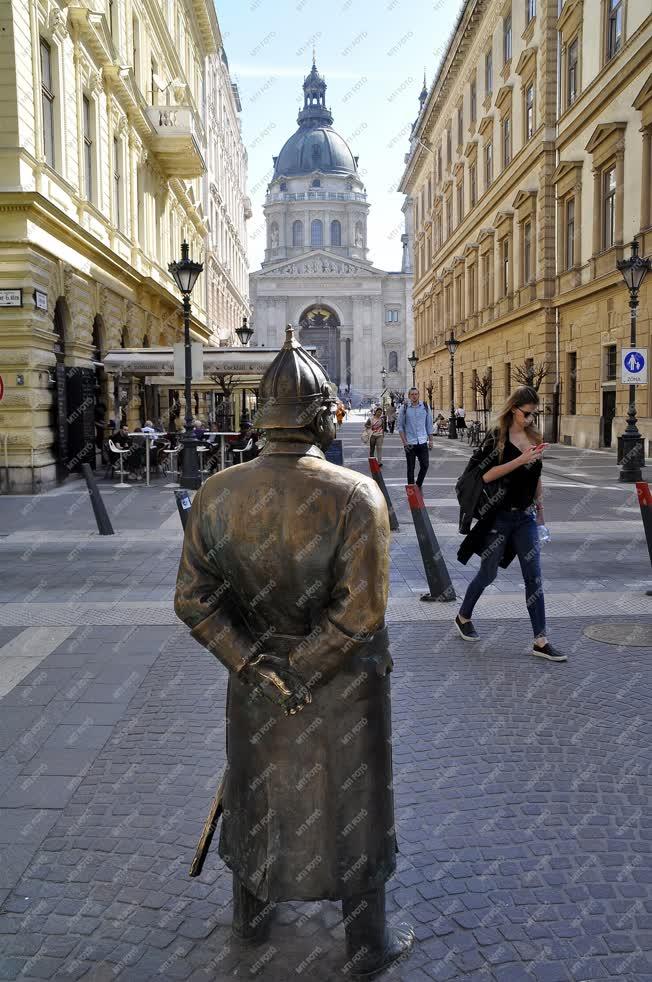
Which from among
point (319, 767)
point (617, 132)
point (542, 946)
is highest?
point (617, 132)

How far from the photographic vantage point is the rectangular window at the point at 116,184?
21734 mm

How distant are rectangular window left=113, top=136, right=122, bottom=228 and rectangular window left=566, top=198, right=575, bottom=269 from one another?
1491 centimetres

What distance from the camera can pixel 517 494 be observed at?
17.8ft

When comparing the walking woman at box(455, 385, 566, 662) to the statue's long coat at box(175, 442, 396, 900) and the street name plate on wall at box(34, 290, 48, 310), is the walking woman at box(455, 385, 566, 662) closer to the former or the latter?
the statue's long coat at box(175, 442, 396, 900)

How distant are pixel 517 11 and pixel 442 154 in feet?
60.1

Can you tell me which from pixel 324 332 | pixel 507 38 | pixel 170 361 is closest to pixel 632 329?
pixel 170 361

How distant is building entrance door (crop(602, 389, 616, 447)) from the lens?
24.6m

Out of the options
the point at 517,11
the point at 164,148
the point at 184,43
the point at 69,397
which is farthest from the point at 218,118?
the point at 69,397

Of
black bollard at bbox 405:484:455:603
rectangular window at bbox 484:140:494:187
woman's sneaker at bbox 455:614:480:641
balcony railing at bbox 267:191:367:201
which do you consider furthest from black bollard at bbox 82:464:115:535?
balcony railing at bbox 267:191:367:201

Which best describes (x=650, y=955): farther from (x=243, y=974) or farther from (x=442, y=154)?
(x=442, y=154)

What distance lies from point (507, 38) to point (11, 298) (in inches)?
1153

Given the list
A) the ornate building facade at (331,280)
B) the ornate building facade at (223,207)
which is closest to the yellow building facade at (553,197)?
the ornate building facade at (223,207)

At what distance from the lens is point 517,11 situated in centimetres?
3291

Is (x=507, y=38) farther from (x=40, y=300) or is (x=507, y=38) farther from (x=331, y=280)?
(x=331, y=280)
